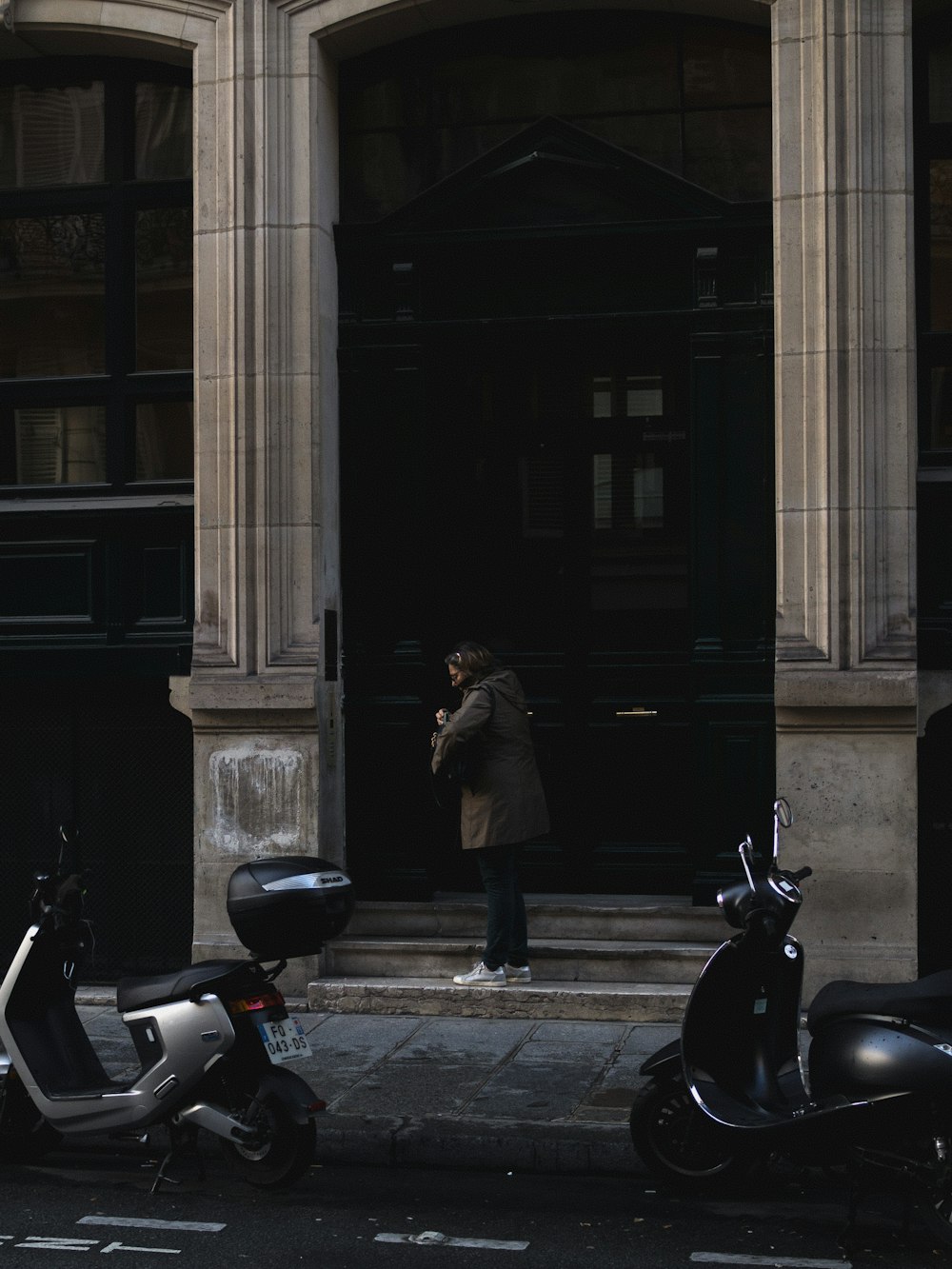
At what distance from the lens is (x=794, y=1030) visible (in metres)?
6.25

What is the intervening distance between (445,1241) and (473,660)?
13.4ft

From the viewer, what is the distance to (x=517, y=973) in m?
9.17

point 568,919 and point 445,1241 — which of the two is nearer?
point 445,1241

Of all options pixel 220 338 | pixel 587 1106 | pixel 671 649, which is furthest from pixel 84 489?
pixel 587 1106

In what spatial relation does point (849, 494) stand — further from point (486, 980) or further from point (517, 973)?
point (486, 980)

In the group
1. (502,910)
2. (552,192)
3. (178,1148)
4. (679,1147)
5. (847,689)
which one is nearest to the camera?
(679,1147)

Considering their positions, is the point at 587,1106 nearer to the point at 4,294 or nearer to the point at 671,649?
the point at 671,649

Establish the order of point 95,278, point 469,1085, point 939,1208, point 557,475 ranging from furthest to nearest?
point 95,278 < point 557,475 < point 469,1085 < point 939,1208

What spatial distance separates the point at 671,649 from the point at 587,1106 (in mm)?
3505

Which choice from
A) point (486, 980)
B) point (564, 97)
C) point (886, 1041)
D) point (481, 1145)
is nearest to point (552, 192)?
point (564, 97)

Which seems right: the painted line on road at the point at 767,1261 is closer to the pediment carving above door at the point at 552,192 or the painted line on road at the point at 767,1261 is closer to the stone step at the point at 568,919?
the stone step at the point at 568,919

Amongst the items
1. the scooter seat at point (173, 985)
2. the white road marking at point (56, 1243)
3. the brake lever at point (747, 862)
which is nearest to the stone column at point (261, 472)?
the scooter seat at point (173, 985)

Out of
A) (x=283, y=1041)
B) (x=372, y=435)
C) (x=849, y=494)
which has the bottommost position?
(x=283, y=1041)

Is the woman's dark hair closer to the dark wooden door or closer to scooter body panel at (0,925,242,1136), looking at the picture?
the dark wooden door
